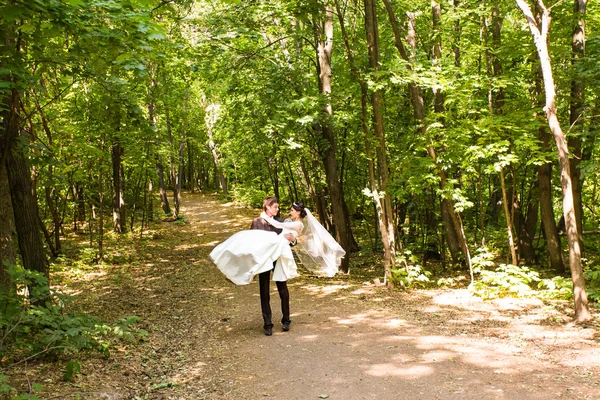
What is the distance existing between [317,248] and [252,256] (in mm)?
3445

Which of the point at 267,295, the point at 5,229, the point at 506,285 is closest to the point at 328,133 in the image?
the point at 506,285

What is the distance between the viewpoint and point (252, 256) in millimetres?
6613

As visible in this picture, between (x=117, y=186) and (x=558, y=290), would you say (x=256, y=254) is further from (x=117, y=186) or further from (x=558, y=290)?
(x=117, y=186)

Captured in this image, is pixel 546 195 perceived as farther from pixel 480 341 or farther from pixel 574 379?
pixel 574 379

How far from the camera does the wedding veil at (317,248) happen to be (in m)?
9.54

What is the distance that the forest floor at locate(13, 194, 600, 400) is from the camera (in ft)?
15.7

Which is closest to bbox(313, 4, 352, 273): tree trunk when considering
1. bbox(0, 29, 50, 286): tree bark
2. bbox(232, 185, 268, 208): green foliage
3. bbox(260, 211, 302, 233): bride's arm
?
bbox(260, 211, 302, 233): bride's arm

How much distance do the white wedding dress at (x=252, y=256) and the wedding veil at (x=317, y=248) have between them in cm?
257

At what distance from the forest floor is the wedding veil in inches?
29.9

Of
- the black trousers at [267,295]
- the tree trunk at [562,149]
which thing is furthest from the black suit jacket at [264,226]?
the tree trunk at [562,149]

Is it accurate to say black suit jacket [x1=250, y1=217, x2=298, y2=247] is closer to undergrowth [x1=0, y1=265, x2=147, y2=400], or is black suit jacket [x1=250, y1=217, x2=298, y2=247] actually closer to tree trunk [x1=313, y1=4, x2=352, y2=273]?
undergrowth [x1=0, y1=265, x2=147, y2=400]

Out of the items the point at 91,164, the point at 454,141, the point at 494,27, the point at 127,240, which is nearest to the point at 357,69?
the point at 454,141

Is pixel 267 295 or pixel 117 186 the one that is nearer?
pixel 267 295

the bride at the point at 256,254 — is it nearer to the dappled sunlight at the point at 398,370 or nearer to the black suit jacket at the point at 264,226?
the black suit jacket at the point at 264,226
